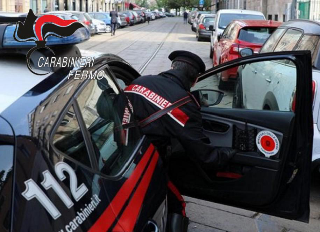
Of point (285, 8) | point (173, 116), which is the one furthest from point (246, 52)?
point (285, 8)

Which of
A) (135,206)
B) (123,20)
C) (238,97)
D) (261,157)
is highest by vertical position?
(123,20)

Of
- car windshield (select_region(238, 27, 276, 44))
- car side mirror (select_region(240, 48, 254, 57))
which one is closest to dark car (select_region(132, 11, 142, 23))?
car windshield (select_region(238, 27, 276, 44))

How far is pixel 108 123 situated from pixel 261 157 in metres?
1.16

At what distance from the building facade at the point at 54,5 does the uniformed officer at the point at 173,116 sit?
18.5m

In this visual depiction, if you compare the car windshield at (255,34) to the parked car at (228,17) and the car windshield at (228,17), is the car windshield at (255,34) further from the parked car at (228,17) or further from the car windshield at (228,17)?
the car windshield at (228,17)

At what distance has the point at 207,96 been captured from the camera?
11.8 ft

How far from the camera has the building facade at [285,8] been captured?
17.1m

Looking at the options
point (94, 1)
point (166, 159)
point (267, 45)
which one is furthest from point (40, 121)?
point (94, 1)

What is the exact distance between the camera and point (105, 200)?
5.78ft

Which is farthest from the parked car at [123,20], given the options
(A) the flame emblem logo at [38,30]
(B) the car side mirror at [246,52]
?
(A) the flame emblem logo at [38,30]

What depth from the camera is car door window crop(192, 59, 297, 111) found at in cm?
373

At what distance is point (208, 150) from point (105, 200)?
117 cm

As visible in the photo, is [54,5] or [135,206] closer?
[135,206]

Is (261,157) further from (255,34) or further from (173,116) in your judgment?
(255,34)
